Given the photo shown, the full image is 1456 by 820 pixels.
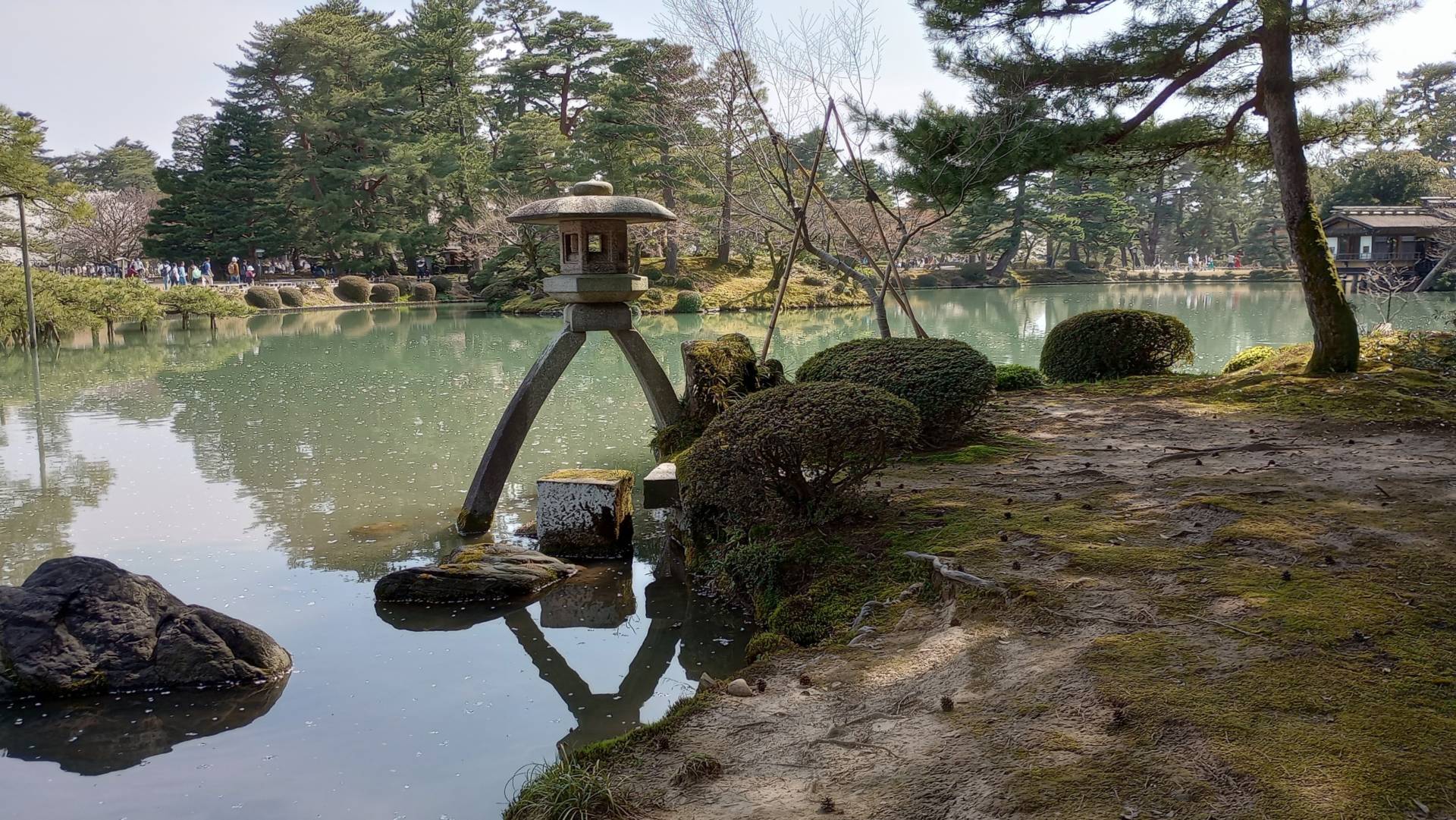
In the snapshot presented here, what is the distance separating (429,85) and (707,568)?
36.6 metres

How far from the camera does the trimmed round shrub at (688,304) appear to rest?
103ft

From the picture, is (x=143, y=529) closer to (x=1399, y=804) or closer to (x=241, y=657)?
(x=241, y=657)

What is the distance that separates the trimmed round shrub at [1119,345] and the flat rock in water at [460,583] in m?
6.79

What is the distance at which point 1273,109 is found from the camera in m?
9.13

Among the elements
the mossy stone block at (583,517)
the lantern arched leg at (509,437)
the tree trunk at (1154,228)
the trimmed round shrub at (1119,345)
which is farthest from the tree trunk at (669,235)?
the tree trunk at (1154,228)

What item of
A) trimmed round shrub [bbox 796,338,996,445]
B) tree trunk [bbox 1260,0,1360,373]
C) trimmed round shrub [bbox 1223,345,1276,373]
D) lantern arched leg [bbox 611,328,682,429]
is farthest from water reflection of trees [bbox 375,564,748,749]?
trimmed round shrub [bbox 1223,345,1276,373]

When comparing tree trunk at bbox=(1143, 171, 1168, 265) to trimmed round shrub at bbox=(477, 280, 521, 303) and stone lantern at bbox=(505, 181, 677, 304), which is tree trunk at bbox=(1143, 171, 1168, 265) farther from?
stone lantern at bbox=(505, 181, 677, 304)

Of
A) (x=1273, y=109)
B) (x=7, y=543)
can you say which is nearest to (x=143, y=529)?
(x=7, y=543)

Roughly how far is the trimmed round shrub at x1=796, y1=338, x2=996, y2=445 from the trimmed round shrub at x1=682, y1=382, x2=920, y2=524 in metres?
1.41

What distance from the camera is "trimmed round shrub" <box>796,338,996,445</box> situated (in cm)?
682

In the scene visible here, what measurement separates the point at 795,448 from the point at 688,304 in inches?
1049

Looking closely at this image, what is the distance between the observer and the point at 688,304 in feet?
103

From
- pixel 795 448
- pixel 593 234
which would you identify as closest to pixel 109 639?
pixel 795 448

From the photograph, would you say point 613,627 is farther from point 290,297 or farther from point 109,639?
point 290,297
